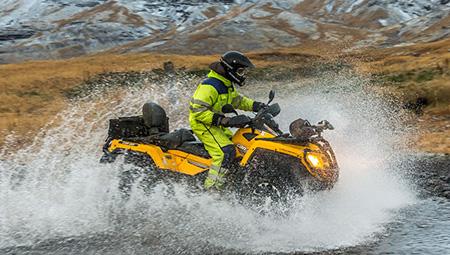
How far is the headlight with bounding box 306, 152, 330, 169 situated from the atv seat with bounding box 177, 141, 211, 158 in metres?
2.14

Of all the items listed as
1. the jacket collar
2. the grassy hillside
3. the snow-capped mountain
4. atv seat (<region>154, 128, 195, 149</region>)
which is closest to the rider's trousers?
atv seat (<region>154, 128, 195, 149</region>)

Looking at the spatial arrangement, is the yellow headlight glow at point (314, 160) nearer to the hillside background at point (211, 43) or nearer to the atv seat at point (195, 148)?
the atv seat at point (195, 148)

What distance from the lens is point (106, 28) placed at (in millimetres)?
141750

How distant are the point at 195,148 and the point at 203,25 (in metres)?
132

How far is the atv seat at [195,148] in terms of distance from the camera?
1061 cm

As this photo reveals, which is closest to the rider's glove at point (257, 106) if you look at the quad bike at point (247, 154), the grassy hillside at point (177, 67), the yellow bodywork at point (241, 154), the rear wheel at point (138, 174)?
the quad bike at point (247, 154)

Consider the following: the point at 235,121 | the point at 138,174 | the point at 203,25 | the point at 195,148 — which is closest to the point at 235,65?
the point at 235,121

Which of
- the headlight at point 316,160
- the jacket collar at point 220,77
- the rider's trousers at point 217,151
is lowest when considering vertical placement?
the rider's trousers at point 217,151

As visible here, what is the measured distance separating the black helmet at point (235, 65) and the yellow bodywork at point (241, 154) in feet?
3.33

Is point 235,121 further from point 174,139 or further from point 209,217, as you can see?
point 209,217

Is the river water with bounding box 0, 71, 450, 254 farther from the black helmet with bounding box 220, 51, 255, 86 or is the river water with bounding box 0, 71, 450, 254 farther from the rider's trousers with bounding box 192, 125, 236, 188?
the black helmet with bounding box 220, 51, 255, 86

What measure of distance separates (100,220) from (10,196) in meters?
2.51

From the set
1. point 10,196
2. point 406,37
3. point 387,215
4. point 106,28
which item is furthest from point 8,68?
point 106,28

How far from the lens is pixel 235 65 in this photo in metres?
10.3
